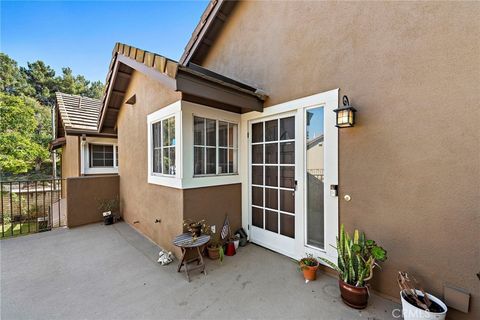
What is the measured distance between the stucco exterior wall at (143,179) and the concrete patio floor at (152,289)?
0.66 m

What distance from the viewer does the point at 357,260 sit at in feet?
8.08

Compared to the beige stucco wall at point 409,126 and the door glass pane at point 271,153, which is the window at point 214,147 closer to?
the door glass pane at point 271,153

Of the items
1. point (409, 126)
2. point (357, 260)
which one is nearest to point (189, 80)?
point (409, 126)

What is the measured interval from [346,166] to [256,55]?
10.0 feet

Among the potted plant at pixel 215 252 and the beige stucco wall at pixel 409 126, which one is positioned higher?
the beige stucco wall at pixel 409 126

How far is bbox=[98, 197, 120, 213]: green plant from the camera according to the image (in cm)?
595

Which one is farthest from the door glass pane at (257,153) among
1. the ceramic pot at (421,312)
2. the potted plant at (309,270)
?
the ceramic pot at (421,312)

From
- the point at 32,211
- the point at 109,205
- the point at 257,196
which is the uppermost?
the point at 257,196

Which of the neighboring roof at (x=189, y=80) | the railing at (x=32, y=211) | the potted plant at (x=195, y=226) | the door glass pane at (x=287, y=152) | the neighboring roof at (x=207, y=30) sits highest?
the neighboring roof at (x=207, y=30)

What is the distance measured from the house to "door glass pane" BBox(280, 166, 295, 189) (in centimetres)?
2

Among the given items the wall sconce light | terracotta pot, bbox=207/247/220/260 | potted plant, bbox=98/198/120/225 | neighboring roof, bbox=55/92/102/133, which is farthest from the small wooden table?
neighboring roof, bbox=55/92/102/133

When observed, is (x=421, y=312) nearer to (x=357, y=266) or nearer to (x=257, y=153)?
(x=357, y=266)

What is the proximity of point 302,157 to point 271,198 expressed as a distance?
1091mm

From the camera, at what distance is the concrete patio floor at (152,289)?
2.32 meters
